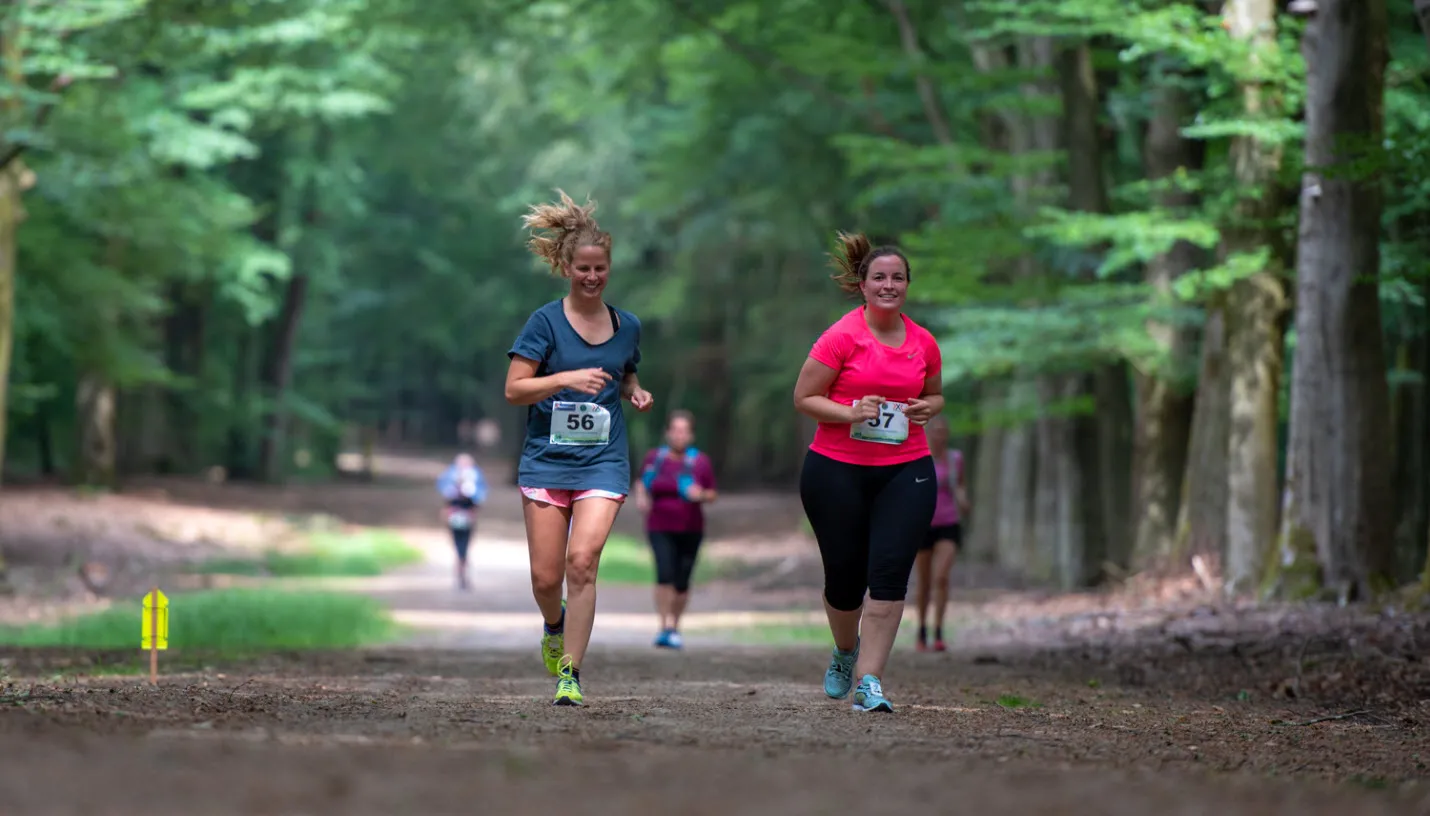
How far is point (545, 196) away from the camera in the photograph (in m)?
47.1

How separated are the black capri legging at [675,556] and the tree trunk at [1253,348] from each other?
17.6ft

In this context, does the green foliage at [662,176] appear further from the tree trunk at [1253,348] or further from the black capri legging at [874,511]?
the black capri legging at [874,511]

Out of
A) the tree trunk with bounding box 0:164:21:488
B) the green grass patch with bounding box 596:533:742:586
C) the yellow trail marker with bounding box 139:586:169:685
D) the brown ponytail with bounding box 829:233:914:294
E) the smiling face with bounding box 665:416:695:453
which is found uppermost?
the tree trunk with bounding box 0:164:21:488

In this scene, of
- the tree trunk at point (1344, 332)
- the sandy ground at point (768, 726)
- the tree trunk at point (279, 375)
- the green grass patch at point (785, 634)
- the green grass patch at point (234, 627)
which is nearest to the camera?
the sandy ground at point (768, 726)

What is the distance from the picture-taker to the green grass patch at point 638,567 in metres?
29.1

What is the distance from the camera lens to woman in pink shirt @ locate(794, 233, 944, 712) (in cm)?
855

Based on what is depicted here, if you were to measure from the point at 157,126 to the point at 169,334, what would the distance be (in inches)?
776

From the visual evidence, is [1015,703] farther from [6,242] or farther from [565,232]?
Answer: [6,242]

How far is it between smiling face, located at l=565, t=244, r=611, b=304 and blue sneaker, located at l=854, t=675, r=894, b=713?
2276 mm

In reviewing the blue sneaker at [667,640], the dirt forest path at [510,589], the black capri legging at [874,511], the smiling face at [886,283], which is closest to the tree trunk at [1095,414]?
the dirt forest path at [510,589]

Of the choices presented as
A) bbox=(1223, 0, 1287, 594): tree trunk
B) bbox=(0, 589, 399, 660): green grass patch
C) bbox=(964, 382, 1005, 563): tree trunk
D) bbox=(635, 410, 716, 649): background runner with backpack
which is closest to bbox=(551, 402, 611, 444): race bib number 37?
bbox=(0, 589, 399, 660): green grass patch

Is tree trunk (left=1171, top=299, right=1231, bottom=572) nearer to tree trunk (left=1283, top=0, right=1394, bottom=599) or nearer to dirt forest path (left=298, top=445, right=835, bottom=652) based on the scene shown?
tree trunk (left=1283, top=0, right=1394, bottom=599)

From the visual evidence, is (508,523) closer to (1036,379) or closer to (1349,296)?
(1036,379)

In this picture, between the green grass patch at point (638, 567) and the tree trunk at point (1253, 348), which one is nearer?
the tree trunk at point (1253, 348)
